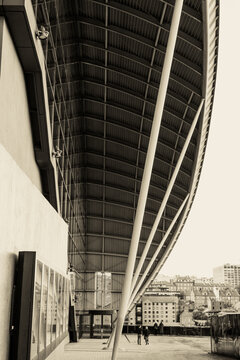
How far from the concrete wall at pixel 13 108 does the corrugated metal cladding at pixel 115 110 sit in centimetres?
417

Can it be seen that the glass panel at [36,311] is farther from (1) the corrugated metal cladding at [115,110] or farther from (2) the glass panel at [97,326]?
(2) the glass panel at [97,326]

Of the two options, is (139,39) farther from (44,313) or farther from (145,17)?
(44,313)

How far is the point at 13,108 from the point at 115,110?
87.2 ft

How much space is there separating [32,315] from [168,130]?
1280 inches

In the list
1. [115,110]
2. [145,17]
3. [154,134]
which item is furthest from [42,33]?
[115,110]

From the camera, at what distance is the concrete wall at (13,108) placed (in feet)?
47.4

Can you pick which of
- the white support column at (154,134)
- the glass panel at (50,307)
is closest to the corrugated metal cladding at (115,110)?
the white support column at (154,134)

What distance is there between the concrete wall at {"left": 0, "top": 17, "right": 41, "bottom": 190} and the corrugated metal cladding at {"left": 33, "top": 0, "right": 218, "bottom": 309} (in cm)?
417

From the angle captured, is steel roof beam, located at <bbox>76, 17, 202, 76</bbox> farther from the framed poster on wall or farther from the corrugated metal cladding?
the framed poster on wall

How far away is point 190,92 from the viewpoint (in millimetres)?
36312

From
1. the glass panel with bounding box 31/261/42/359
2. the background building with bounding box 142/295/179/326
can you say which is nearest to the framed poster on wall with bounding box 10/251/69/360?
the glass panel with bounding box 31/261/42/359

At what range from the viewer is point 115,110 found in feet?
139

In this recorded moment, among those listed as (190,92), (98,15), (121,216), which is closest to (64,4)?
(98,15)

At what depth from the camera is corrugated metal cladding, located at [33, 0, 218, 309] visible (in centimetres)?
3062
